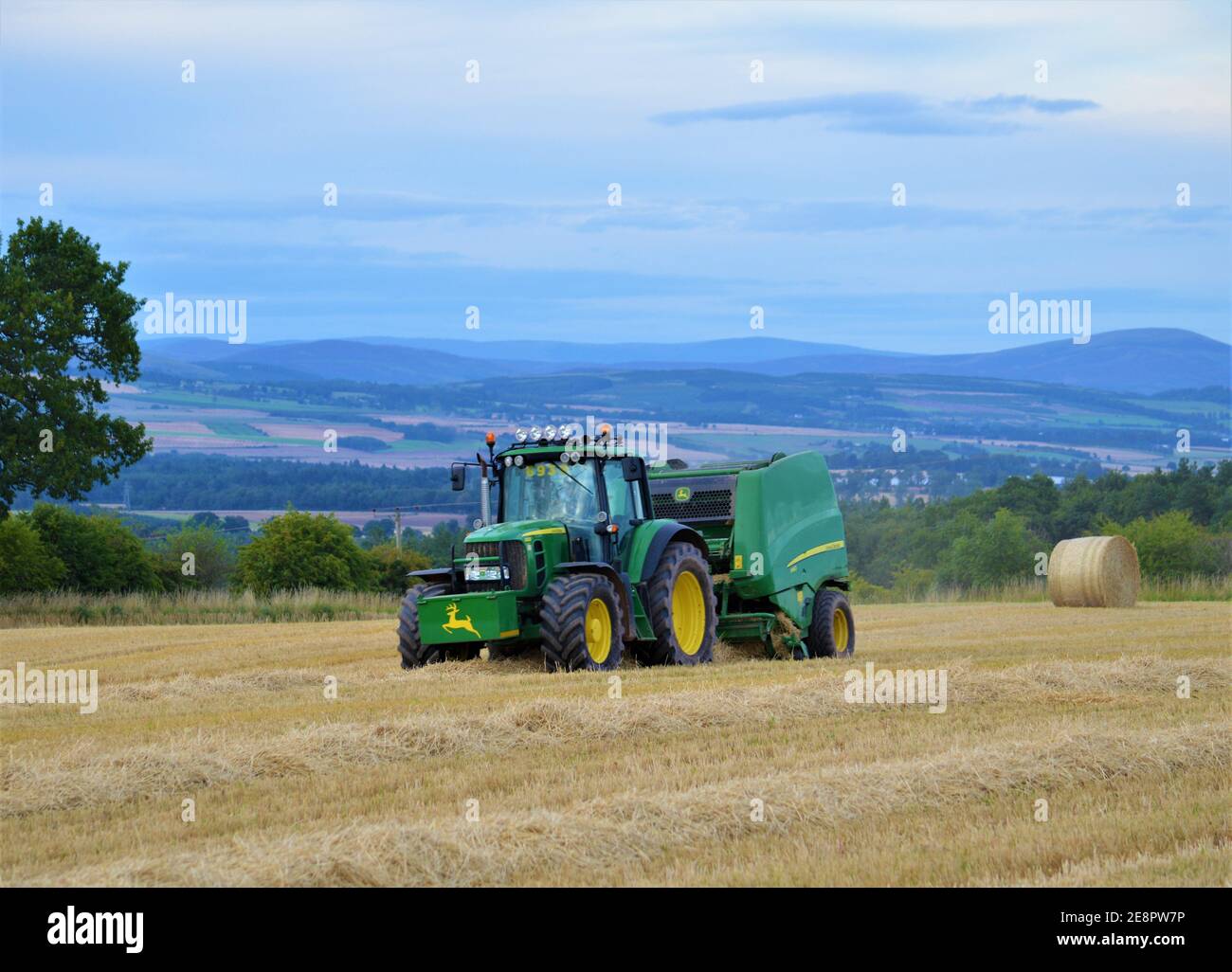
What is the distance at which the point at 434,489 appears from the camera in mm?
74125

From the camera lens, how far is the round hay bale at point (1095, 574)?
27.5m

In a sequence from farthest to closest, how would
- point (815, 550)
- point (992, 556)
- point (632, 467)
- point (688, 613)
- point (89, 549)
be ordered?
point (992, 556)
point (89, 549)
point (815, 550)
point (688, 613)
point (632, 467)

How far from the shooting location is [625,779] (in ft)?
27.6

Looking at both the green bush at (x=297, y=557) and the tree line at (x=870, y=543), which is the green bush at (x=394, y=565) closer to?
the tree line at (x=870, y=543)

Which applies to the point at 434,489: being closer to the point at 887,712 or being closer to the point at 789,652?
the point at 789,652

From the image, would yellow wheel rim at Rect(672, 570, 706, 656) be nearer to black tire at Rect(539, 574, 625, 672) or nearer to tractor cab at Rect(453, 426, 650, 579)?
tractor cab at Rect(453, 426, 650, 579)

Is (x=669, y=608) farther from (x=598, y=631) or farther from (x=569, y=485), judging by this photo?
(x=569, y=485)

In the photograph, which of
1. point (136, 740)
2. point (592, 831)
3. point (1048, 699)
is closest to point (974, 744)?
point (1048, 699)

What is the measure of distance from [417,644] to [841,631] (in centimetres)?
565

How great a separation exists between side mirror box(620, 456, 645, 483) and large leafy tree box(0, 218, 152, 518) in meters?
16.3

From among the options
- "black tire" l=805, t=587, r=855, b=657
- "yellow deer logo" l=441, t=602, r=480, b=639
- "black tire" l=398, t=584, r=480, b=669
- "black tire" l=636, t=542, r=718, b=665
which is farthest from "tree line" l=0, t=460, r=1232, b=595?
"black tire" l=805, t=587, r=855, b=657

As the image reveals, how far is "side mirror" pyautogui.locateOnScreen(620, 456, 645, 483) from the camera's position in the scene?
49.2ft

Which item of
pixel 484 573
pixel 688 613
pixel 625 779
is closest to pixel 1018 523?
pixel 688 613

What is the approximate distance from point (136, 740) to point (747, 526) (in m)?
Result: 8.08
